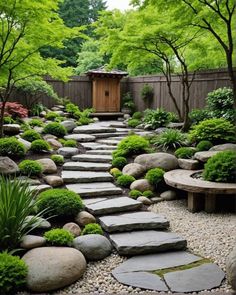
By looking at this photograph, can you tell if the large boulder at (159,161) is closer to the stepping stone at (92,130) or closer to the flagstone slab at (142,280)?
the flagstone slab at (142,280)

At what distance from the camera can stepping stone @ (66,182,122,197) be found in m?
5.83

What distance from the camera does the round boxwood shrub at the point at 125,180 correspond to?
6.50 m

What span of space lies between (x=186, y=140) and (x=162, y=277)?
5059 mm

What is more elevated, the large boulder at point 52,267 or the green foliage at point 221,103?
the green foliage at point 221,103

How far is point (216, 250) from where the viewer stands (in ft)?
14.0

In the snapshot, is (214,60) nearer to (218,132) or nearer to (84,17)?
(218,132)

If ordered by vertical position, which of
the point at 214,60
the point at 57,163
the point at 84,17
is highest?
the point at 84,17

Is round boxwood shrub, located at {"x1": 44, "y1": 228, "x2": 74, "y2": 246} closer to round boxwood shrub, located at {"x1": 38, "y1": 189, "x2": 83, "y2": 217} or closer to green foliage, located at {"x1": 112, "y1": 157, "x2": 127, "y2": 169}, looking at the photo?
round boxwood shrub, located at {"x1": 38, "y1": 189, "x2": 83, "y2": 217}

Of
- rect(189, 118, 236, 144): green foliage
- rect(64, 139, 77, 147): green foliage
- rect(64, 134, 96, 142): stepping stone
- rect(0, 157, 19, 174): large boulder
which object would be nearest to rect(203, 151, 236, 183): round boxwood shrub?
rect(189, 118, 236, 144): green foliage

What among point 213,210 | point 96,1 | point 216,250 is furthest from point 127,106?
point 96,1

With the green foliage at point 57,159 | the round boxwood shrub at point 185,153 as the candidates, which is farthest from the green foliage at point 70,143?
the round boxwood shrub at point 185,153

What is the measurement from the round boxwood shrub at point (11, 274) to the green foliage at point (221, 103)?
6.68 meters

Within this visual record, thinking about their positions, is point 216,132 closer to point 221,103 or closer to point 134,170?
point 221,103

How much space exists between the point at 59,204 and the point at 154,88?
9942 mm
